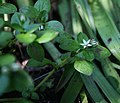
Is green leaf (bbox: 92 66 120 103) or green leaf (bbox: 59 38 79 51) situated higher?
green leaf (bbox: 59 38 79 51)

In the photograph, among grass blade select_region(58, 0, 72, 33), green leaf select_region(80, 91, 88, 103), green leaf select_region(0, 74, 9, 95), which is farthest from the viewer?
grass blade select_region(58, 0, 72, 33)

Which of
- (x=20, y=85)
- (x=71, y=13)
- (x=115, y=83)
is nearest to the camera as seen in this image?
(x=20, y=85)

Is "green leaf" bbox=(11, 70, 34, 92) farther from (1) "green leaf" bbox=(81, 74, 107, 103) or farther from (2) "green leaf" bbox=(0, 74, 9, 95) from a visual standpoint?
(1) "green leaf" bbox=(81, 74, 107, 103)

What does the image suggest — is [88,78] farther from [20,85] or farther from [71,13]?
[20,85]

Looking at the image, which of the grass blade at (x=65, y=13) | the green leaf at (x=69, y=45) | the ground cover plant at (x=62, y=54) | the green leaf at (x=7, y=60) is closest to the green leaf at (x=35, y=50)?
the ground cover plant at (x=62, y=54)

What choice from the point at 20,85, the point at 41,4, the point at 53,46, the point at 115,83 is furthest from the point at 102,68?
the point at 20,85

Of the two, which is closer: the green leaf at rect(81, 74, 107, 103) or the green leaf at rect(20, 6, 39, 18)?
the green leaf at rect(20, 6, 39, 18)

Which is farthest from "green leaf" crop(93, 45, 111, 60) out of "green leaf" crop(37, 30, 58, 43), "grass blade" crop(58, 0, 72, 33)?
"grass blade" crop(58, 0, 72, 33)
